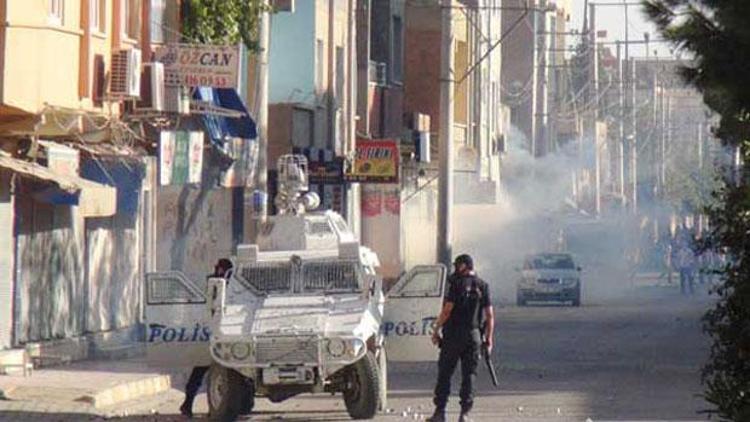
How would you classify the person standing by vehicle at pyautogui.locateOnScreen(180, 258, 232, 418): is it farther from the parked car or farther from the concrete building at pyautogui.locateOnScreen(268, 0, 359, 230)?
the parked car

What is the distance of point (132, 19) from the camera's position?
35125mm

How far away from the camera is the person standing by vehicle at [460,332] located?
23500 mm

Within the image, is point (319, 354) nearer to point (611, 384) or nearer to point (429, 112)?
point (611, 384)

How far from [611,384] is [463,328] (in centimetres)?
710

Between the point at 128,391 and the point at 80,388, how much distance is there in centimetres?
91

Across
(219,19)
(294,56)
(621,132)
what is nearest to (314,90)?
(294,56)

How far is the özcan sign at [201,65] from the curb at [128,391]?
525 centimetres

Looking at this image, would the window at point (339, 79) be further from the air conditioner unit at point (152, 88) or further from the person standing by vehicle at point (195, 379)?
the person standing by vehicle at point (195, 379)

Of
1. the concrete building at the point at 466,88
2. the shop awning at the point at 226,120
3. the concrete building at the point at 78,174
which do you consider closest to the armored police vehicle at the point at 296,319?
the concrete building at the point at 78,174

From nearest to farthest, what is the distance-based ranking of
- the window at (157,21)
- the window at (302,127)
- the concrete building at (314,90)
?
the window at (157,21)
the concrete building at (314,90)
the window at (302,127)

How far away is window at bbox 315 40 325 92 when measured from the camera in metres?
51.3

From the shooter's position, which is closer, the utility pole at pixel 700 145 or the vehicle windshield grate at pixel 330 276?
the vehicle windshield grate at pixel 330 276

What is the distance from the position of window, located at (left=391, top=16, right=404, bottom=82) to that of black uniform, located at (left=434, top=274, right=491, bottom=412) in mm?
40792

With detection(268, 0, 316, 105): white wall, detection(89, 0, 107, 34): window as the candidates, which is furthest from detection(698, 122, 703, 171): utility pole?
detection(89, 0, 107, 34): window
